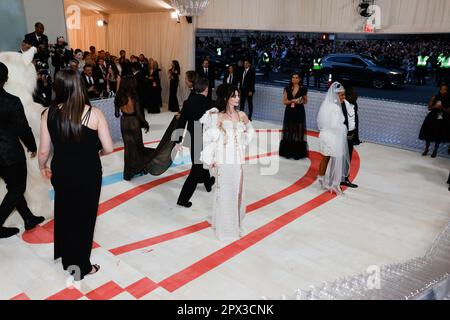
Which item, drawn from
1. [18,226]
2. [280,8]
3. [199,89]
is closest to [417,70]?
[280,8]

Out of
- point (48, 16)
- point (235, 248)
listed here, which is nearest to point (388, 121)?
point (235, 248)

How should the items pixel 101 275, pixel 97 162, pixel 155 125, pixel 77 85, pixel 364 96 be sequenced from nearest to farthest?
pixel 77 85 < pixel 97 162 < pixel 101 275 < pixel 364 96 < pixel 155 125

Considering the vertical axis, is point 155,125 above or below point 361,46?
below

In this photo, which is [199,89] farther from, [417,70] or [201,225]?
[417,70]

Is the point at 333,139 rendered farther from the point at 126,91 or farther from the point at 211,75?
the point at 211,75

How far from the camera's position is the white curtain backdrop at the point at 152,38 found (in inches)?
414

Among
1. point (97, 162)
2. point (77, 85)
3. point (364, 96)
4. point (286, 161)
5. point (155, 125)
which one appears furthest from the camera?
point (155, 125)

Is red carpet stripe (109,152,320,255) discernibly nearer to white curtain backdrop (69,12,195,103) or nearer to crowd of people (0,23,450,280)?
crowd of people (0,23,450,280)

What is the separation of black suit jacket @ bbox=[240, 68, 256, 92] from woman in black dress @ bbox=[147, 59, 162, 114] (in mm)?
2399

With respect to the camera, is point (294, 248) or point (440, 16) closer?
point (294, 248)

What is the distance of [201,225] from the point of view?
3.97m

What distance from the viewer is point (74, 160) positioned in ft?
8.45
